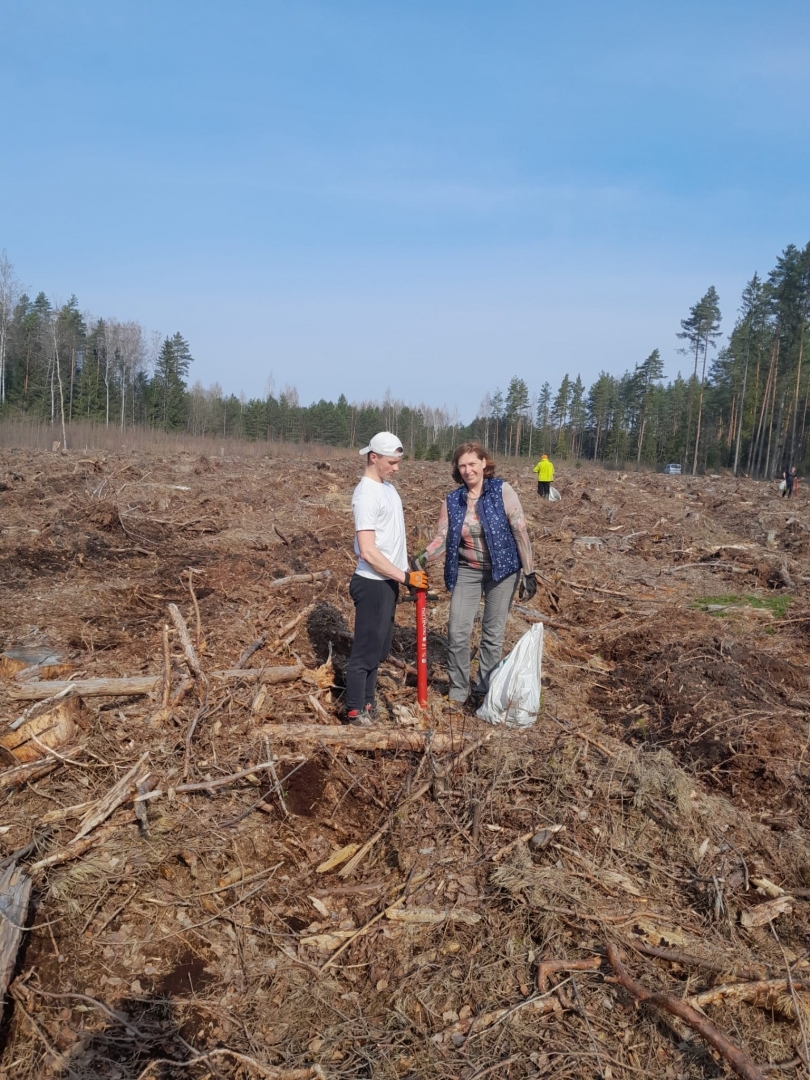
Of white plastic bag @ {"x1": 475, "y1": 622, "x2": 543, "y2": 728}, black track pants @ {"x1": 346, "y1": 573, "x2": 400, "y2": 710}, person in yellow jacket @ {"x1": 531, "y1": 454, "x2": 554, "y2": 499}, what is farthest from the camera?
person in yellow jacket @ {"x1": 531, "y1": 454, "x2": 554, "y2": 499}

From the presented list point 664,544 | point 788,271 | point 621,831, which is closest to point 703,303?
point 788,271

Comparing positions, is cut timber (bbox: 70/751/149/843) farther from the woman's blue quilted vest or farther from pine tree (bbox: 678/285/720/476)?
pine tree (bbox: 678/285/720/476)

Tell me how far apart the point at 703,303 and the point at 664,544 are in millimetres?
48473

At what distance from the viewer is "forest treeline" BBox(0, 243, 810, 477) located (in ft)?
154

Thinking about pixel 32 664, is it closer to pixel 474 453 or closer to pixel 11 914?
pixel 11 914

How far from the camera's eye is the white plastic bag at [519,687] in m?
4.63

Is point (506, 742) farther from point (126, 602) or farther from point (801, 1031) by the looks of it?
point (126, 602)

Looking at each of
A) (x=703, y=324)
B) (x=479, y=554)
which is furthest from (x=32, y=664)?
(x=703, y=324)

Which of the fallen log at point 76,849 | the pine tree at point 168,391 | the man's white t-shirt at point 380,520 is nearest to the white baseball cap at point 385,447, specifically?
the man's white t-shirt at point 380,520

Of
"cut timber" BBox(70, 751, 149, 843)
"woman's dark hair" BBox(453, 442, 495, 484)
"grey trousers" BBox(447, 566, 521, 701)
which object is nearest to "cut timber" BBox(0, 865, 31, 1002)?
"cut timber" BBox(70, 751, 149, 843)

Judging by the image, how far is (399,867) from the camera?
11.1 feet

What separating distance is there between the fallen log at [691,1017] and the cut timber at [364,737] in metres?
1.65

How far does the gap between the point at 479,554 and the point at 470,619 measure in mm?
461

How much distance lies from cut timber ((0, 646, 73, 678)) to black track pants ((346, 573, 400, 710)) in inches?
77.0
